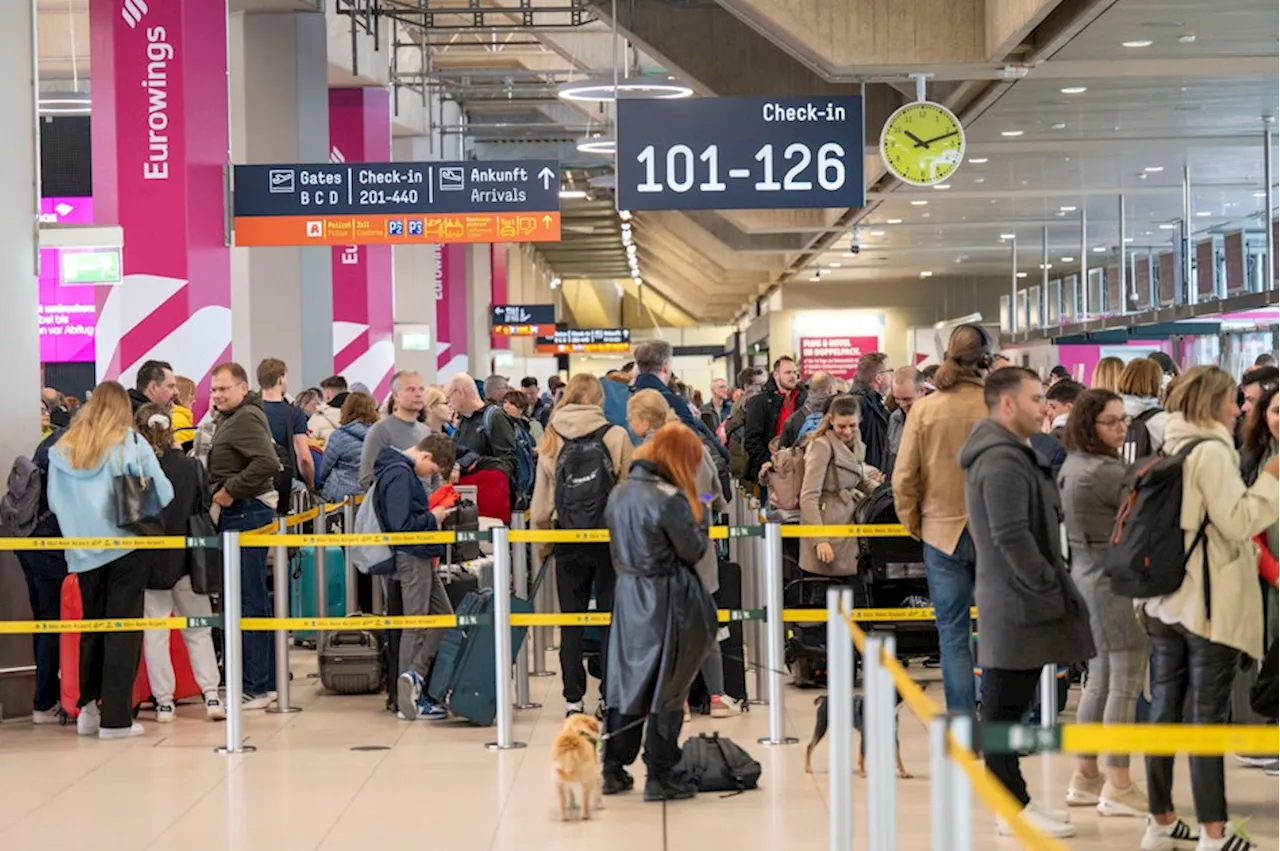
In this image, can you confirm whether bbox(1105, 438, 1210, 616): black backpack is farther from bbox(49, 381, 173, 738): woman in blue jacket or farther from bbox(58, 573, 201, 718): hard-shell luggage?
bbox(58, 573, 201, 718): hard-shell luggage

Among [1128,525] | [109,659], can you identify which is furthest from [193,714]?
[1128,525]

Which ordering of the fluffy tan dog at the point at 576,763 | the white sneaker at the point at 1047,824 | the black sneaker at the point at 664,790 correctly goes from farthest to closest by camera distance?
the black sneaker at the point at 664,790, the fluffy tan dog at the point at 576,763, the white sneaker at the point at 1047,824

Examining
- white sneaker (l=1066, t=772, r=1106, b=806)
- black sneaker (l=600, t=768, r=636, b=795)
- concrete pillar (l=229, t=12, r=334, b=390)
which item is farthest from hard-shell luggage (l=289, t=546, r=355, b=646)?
concrete pillar (l=229, t=12, r=334, b=390)

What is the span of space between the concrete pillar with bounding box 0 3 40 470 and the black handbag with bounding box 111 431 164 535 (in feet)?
4.39

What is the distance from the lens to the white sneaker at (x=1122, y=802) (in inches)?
262

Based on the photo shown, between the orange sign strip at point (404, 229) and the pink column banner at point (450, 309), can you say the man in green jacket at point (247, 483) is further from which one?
the pink column banner at point (450, 309)

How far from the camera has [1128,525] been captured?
590 cm

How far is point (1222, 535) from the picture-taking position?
5.85 metres

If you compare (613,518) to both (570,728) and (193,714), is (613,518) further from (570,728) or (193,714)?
(193,714)

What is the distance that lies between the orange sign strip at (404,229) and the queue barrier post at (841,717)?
12.6m

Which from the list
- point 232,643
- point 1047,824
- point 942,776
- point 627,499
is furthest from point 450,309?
point 942,776

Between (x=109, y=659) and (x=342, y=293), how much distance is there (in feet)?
53.1

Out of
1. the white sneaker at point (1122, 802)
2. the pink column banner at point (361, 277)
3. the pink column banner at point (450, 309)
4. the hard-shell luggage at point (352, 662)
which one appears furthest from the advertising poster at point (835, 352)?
the white sneaker at point (1122, 802)

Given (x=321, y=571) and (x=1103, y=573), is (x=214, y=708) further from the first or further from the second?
(x=1103, y=573)
